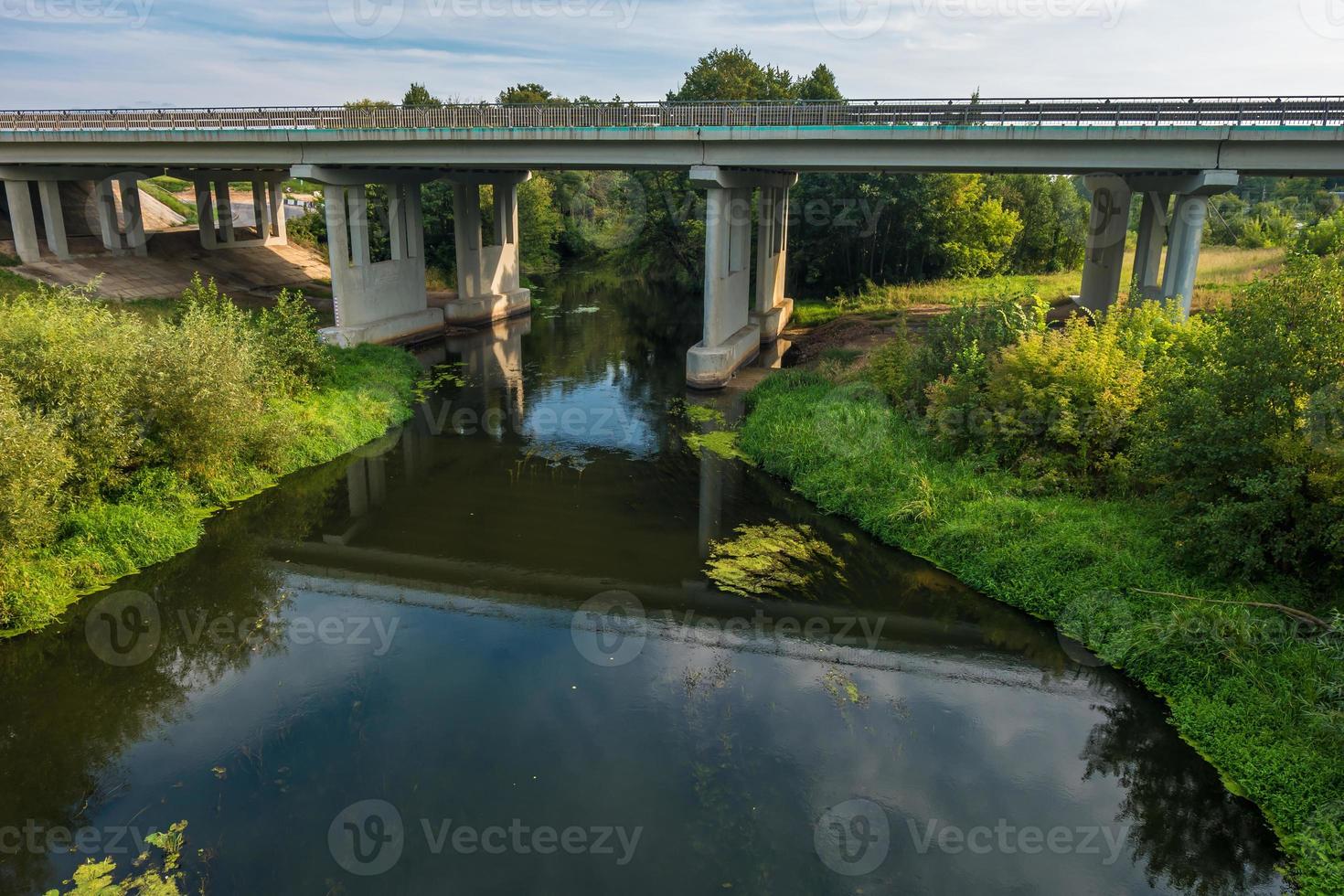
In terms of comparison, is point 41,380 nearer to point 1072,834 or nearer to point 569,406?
point 569,406

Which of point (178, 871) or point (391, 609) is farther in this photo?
point (391, 609)

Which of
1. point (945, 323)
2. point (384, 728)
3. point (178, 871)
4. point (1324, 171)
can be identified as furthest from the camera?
point (1324, 171)

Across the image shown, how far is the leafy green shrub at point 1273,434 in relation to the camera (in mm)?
13531

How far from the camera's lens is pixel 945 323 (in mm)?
23281

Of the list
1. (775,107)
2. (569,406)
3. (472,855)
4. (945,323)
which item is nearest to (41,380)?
(472,855)

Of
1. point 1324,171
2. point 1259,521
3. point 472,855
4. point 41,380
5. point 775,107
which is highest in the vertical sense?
point 775,107

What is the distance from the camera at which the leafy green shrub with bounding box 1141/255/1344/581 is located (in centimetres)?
1353

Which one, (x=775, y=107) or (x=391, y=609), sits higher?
(x=775, y=107)

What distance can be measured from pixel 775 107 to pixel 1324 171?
54.1 ft

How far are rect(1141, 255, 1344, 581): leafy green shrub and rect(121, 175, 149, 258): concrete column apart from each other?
45.3 m

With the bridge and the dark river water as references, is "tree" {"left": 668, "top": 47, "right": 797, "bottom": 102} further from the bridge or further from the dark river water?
the dark river water

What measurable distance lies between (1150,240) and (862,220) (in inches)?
741

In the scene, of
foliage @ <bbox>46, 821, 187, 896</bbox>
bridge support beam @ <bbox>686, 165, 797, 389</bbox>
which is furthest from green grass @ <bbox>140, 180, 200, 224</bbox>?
foliage @ <bbox>46, 821, 187, 896</bbox>

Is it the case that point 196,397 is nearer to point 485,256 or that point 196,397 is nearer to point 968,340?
point 968,340
